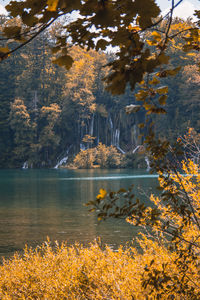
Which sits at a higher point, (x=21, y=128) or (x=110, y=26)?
(x=21, y=128)

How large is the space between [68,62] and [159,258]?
426 cm

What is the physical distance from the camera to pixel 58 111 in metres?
61.0

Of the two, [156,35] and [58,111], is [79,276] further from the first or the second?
[58,111]

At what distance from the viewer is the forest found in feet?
198

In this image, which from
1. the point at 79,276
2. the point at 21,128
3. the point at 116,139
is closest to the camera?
the point at 79,276

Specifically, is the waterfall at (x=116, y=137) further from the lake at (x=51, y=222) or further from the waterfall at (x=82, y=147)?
the lake at (x=51, y=222)

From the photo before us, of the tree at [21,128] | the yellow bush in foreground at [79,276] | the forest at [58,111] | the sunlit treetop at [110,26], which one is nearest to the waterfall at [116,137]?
the forest at [58,111]

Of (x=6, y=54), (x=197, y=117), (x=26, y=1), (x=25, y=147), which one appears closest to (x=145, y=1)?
(x=26, y=1)

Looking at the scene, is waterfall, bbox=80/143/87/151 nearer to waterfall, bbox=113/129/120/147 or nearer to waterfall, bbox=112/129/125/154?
waterfall, bbox=112/129/125/154

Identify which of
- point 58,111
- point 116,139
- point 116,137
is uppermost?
point 58,111

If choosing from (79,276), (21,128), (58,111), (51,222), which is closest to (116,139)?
(58,111)

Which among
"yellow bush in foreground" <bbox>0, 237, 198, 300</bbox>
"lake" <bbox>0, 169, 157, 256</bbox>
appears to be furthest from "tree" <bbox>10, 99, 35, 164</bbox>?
"yellow bush in foreground" <bbox>0, 237, 198, 300</bbox>

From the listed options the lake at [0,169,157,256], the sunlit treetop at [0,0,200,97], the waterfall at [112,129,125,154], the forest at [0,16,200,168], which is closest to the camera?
the sunlit treetop at [0,0,200,97]

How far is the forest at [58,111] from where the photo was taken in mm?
60344
